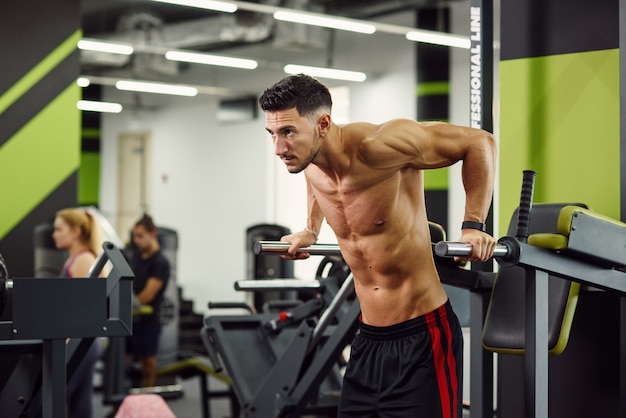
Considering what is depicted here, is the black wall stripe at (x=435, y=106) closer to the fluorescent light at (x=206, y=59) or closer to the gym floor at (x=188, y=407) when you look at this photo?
the fluorescent light at (x=206, y=59)

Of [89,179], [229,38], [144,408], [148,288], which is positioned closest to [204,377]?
[148,288]

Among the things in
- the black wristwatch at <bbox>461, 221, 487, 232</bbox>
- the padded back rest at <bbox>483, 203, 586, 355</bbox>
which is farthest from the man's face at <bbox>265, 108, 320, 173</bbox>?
the padded back rest at <bbox>483, 203, 586, 355</bbox>

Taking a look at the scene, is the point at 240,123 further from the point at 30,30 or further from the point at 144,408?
the point at 144,408

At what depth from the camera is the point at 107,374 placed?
7.18 metres

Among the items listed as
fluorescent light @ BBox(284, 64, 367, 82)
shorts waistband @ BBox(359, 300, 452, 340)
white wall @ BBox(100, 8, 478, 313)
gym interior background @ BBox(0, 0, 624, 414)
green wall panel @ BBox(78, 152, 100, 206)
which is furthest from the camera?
green wall panel @ BBox(78, 152, 100, 206)

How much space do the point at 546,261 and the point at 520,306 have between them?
0.53 meters

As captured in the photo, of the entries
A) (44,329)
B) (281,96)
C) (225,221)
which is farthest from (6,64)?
(225,221)

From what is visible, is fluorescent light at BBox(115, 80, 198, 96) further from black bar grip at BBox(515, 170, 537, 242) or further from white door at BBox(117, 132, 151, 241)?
black bar grip at BBox(515, 170, 537, 242)

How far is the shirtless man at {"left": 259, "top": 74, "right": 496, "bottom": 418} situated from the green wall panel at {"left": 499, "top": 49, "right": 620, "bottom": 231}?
112 centimetres

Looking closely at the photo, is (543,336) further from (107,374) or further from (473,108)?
(107,374)

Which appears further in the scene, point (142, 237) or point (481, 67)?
point (142, 237)

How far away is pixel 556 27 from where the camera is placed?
3.71 m

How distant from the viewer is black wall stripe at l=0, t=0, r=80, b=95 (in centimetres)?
610

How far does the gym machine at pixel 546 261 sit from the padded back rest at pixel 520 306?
Result: 21cm
